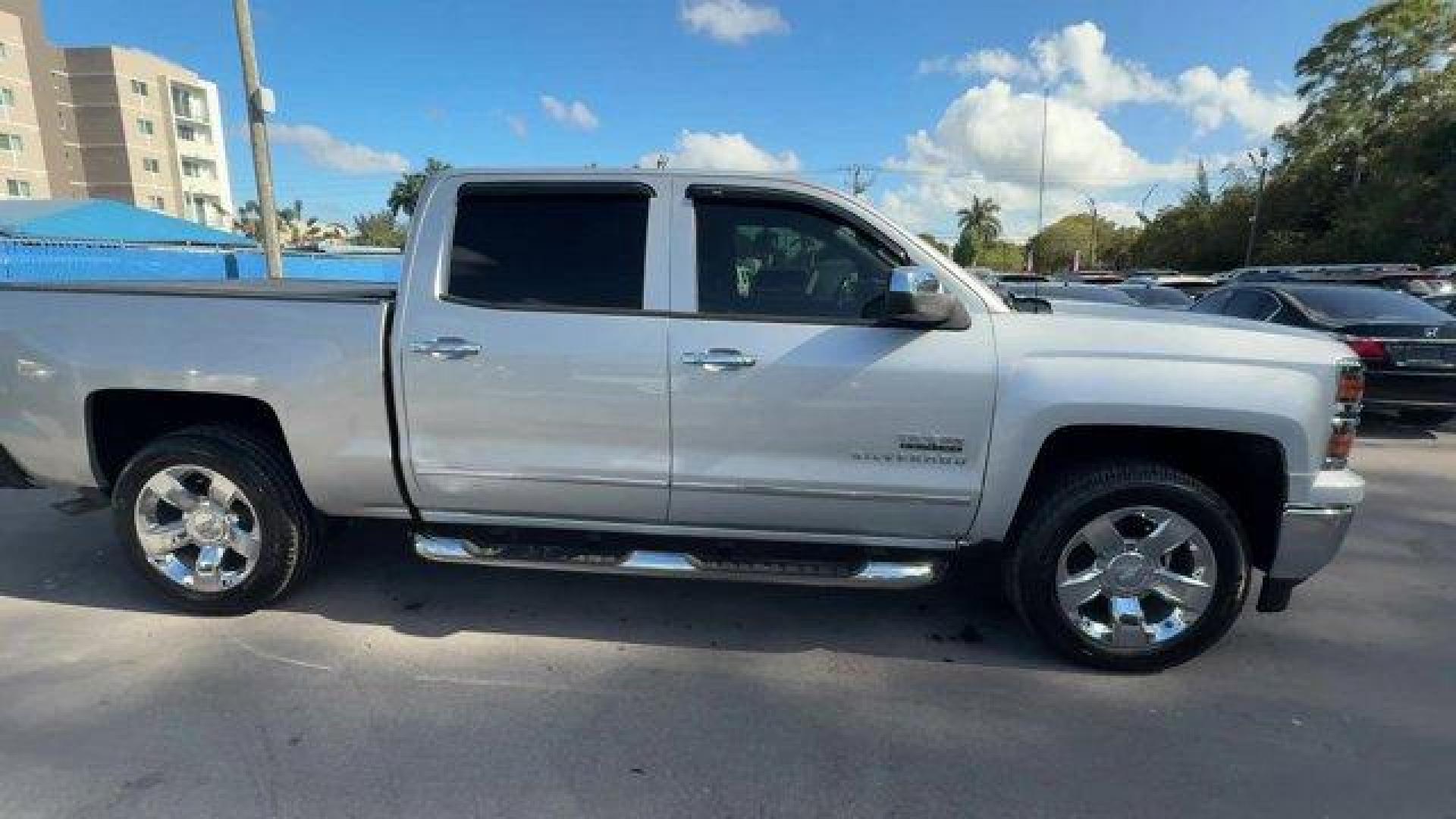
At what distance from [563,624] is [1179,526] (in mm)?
2572

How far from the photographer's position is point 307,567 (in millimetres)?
3908

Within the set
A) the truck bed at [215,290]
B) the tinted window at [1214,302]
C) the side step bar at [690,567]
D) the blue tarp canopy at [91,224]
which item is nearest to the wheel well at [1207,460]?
the side step bar at [690,567]

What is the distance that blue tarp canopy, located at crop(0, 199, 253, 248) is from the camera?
2231 centimetres

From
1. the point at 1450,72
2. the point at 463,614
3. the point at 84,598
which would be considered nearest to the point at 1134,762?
the point at 463,614

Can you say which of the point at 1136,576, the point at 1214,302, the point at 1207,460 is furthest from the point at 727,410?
the point at 1214,302

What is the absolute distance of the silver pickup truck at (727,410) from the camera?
3258 millimetres

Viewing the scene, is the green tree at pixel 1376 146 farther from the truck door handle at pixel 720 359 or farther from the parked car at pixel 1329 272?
the truck door handle at pixel 720 359

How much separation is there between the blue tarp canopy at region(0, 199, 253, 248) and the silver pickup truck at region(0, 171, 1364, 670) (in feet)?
73.1

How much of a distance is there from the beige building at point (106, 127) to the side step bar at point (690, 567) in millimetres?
68480

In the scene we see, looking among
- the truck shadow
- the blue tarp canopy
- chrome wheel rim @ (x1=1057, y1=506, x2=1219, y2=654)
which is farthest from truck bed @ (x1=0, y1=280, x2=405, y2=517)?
the blue tarp canopy

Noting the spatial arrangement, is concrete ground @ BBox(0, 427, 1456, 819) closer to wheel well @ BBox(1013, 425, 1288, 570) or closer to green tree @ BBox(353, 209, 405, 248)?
wheel well @ BBox(1013, 425, 1288, 570)

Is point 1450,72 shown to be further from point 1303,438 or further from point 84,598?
point 84,598

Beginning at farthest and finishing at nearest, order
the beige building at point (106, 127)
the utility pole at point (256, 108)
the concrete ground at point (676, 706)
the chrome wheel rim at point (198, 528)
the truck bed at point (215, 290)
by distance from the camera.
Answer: the beige building at point (106, 127)
the utility pole at point (256, 108)
the chrome wheel rim at point (198, 528)
the truck bed at point (215, 290)
the concrete ground at point (676, 706)

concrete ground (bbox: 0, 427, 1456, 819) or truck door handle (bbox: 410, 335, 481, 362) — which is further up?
truck door handle (bbox: 410, 335, 481, 362)
